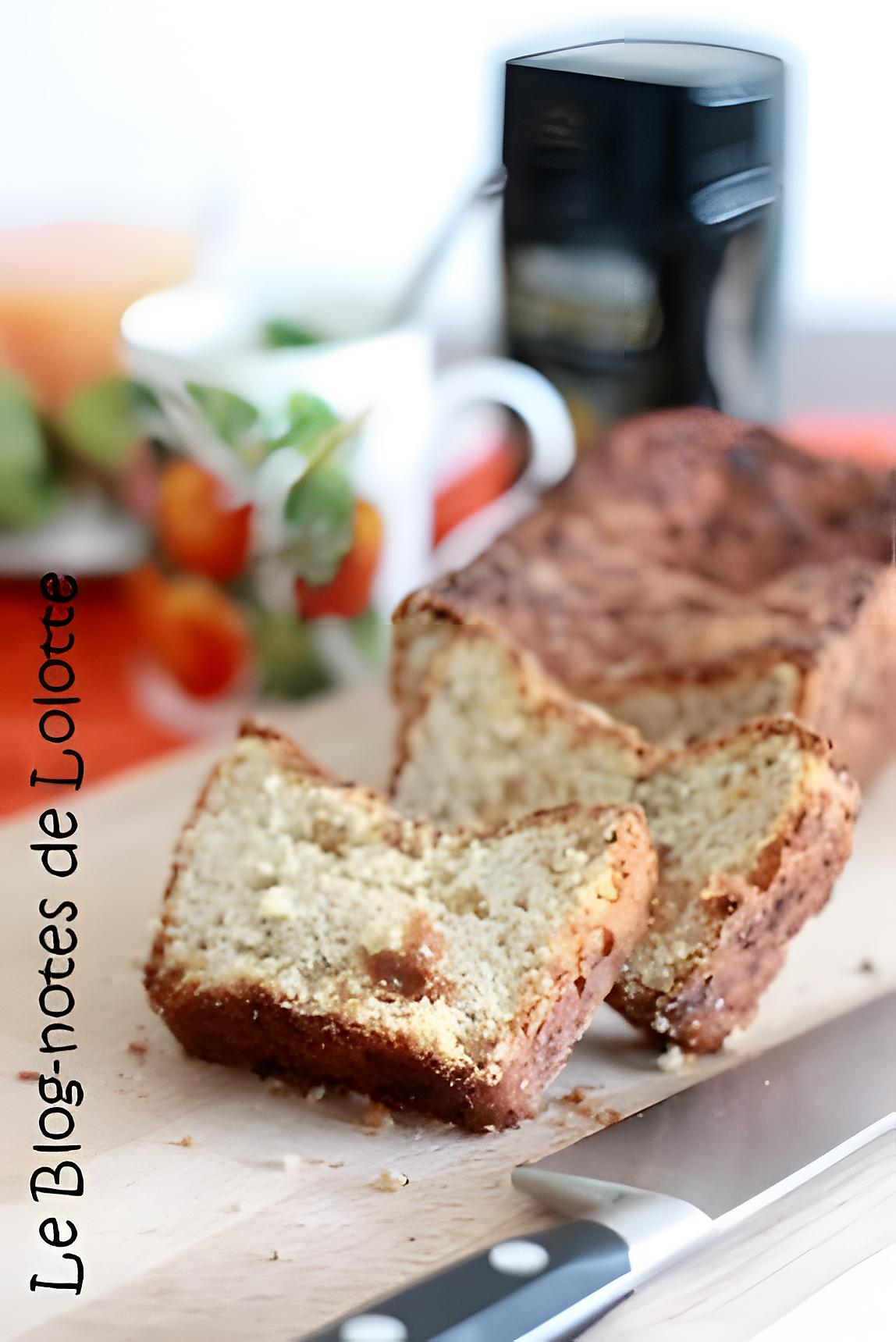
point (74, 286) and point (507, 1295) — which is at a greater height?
point (74, 286)

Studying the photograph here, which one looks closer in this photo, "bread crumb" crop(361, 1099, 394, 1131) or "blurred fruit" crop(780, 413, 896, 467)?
"bread crumb" crop(361, 1099, 394, 1131)

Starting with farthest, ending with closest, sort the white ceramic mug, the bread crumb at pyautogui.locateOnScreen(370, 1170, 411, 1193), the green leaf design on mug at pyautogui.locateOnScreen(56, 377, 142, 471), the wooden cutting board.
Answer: the green leaf design on mug at pyautogui.locateOnScreen(56, 377, 142, 471)
the white ceramic mug
the bread crumb at pyautogui.locateOnScreen(370, 1170, 411, 1193)
the wooden cutting board

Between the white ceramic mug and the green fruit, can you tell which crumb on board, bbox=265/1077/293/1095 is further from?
the green fruit

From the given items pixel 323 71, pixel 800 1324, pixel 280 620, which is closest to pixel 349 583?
pixel 280 620

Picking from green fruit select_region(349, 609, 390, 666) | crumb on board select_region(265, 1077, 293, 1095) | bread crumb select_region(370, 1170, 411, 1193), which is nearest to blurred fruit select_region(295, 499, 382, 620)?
green fruit select_region(349, 609, 390, 666)

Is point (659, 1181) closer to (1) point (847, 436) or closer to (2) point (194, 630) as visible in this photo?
(1) point (847, 436)

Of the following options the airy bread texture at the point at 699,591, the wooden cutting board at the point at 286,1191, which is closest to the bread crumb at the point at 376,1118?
the wooden cutting board at the point at 286,1191

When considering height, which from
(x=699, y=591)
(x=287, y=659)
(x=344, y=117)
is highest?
(x=344, y=117)

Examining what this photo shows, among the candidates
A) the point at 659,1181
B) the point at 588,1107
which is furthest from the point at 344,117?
the point at 659,1181
